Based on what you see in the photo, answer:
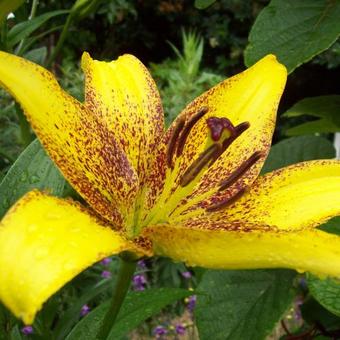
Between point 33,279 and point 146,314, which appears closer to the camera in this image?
point 33,279

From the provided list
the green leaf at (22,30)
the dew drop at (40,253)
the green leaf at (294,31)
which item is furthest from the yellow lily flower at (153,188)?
the green leaf at (22,30)

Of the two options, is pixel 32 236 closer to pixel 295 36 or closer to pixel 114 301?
pixel 114 301

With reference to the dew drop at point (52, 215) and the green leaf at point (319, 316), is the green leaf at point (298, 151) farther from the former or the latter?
the dew drop at point (52, 215)

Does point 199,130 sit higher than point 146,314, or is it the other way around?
point 199,130

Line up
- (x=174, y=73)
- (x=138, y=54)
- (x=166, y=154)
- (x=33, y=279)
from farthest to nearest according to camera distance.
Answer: (x=138, y=54) < (x=174, y=73) < (x=166, y=154) < (x=33, y=279)

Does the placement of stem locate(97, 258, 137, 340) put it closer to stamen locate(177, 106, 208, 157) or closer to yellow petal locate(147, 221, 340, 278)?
yellow petal locate(147, 221, 340, 278)

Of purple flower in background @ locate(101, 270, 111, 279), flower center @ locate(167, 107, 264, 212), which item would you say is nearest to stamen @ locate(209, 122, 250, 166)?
flower center @ locate(167, 107, 264, 212)

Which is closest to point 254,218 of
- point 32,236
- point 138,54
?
point 32,236
